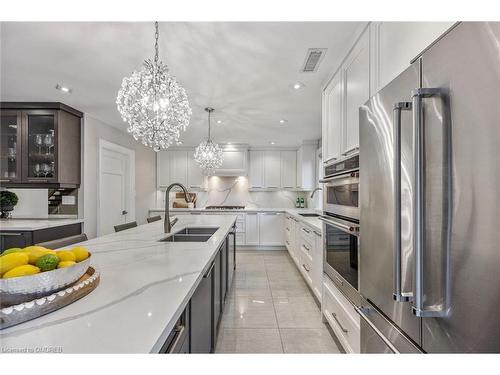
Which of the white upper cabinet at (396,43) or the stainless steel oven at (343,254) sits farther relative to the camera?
the stainless steel oven at (343,254)

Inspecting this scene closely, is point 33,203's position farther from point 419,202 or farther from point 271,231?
point 419,202

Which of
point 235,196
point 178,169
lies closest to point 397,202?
point 235,196

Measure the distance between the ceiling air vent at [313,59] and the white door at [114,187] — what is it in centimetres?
339

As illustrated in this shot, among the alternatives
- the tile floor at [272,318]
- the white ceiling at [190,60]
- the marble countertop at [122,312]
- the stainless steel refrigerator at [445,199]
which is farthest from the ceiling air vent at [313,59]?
the tile floor at [272,318]

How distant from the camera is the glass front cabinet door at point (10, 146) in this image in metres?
3.15

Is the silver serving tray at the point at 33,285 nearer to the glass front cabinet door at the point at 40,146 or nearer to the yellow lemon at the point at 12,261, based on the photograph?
the yellow lemon at the point at 12,261

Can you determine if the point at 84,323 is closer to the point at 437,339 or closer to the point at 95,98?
the point at 437,339

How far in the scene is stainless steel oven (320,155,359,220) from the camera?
5.16ft

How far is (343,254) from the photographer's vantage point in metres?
1.74

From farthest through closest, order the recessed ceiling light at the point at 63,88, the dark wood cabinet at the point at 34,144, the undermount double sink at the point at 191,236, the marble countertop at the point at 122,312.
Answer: the dark wood cabinet at the point at 34,144, the recessed ceiling light at the point at 63,88, the undermount double sink at the point at 191,236, the marble countertop at the point at 122,312

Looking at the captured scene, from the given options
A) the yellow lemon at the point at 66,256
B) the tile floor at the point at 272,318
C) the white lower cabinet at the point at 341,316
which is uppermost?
the yellow lemon at the point at 66,256

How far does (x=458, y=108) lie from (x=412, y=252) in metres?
0.51

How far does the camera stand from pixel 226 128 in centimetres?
423

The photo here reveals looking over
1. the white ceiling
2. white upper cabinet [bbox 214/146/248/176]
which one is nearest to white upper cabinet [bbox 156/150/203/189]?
white upper cabinet [bbox 214/146/248/176]
